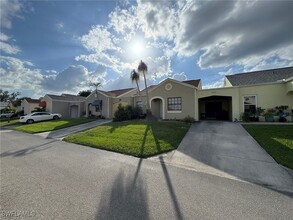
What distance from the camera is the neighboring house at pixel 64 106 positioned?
95.5 feet

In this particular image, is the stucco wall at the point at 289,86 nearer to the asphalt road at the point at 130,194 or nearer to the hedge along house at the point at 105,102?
the asphalt road at the point at 130,194

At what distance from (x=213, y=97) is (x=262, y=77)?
5.93m

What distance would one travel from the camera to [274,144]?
729 centimetres

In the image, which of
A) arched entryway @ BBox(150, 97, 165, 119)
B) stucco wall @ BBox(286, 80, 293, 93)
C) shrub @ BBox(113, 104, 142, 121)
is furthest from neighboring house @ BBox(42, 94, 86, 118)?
stucco wall @ BBox(286, 80, 293, 93)

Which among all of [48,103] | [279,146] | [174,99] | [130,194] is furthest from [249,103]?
[48,103]

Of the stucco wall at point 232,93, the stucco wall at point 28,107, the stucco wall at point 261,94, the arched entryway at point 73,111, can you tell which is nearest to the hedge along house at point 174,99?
the stucco wall at point 232,93

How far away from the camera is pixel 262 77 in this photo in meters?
18.3

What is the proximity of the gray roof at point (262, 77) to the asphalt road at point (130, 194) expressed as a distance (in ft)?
56.5

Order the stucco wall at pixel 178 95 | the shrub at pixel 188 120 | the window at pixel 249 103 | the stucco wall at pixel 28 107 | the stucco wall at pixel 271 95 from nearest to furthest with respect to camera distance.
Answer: the stucco wall at pixel 271 95 < the window at pixel 249 103 < the shrub at pixel 188 120 < the stucco wall at pixel 178 95 < the stucco wall at pixel 28 107

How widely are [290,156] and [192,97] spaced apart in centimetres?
1120

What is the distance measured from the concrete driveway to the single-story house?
7.86 metres

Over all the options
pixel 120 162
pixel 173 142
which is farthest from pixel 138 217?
pixel 173 142

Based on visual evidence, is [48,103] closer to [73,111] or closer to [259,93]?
[73,111]

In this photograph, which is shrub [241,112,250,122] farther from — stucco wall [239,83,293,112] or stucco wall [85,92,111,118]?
stucco wall [85,92,111,118]
